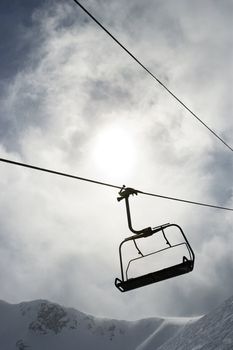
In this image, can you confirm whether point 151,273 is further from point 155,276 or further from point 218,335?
point 218,335

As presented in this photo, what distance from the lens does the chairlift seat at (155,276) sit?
293 inches

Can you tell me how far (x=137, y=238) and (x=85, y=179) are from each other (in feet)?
7.79

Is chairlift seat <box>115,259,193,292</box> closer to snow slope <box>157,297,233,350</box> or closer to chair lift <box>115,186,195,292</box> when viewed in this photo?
chair lift <box>115,186,195,292</box>

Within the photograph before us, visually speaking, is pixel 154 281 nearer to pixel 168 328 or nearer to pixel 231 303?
pixel 231 303

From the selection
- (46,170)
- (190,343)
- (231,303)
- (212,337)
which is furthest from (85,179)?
(231,303)

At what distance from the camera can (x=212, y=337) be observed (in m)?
22.0

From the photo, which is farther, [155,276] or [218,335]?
[218,335]

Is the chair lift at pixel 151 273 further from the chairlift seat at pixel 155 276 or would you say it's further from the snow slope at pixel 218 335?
the snow slope at pixel 218 335

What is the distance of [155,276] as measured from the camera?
754cm

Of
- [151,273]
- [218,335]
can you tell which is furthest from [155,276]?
[218,335]

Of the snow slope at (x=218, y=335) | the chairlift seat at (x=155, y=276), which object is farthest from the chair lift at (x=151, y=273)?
the snow slope at (x=218, y=335)

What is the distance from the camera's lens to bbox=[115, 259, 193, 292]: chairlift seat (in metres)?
7.45

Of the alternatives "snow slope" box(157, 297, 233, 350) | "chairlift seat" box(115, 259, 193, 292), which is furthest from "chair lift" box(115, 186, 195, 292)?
"snow slope" box(157, 297, 233, 350)

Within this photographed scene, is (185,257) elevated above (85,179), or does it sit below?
below
